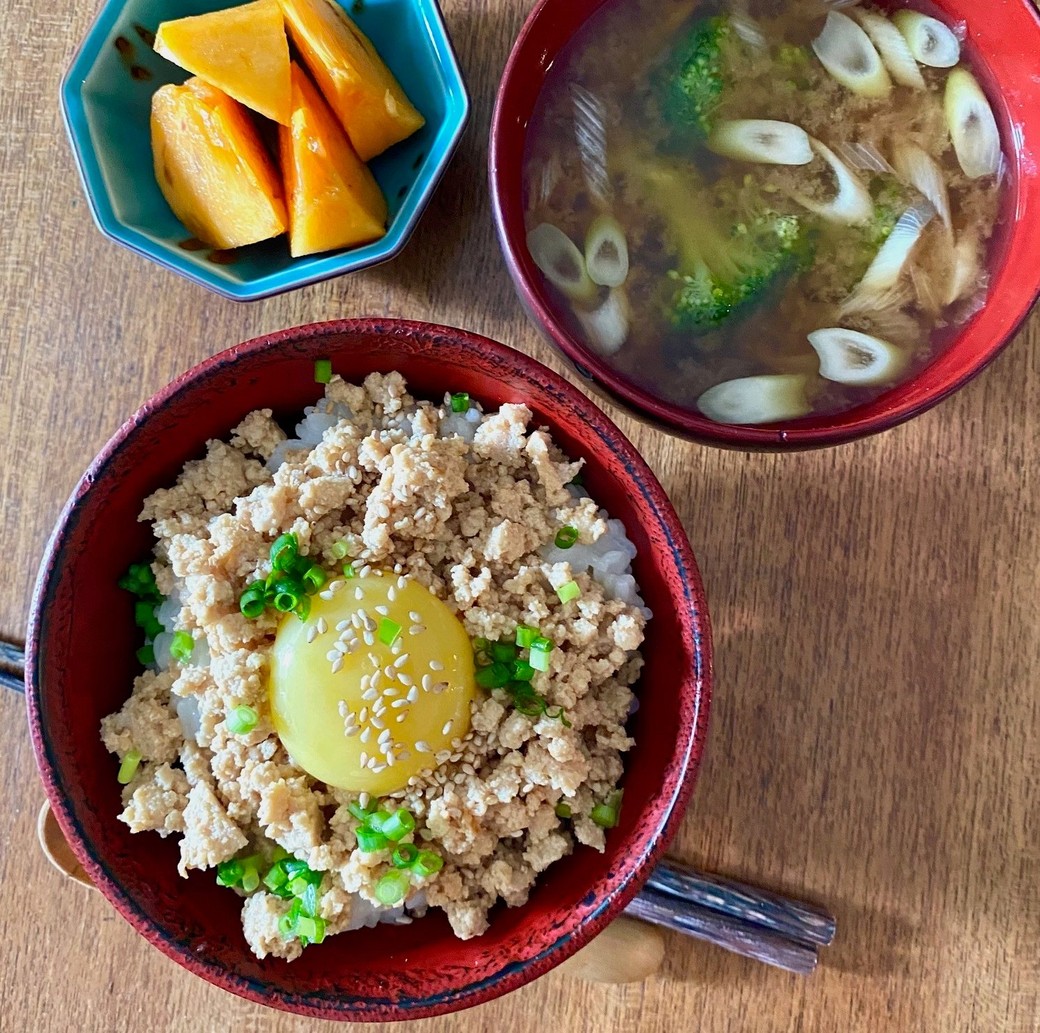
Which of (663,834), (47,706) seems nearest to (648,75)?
(663,834)

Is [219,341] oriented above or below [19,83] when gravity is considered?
below

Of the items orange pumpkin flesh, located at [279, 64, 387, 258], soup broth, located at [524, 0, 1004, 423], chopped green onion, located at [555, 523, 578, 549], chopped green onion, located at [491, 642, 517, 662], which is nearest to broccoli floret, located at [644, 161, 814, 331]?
soup broth, located at [524, 0, 1004, 423]

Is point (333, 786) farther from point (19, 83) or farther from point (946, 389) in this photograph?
point (19, 83)

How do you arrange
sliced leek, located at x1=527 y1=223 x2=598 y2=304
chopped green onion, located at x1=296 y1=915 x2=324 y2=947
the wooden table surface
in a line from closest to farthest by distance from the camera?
chopped green onion, located at x1=296 y1=915 x2=324 y2=947 → sliced leek, located at x1=527 y1=223 x2=598 y2=304 → the wooden table surface

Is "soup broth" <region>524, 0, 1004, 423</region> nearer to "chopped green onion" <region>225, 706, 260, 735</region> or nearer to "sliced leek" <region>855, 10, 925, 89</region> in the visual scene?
"sliced leek" <region>855, 10, 925, 89</region>

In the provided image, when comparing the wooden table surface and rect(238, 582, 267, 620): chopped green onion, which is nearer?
rect(238, 582, 267, 620): chopped green onion

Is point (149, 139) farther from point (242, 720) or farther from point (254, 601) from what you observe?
point (242, 720)

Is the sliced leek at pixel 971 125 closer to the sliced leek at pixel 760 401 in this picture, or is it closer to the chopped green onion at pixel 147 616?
the sliced leek at pixel 760 401

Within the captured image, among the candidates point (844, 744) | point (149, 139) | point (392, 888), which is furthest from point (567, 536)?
point (149, 139)
